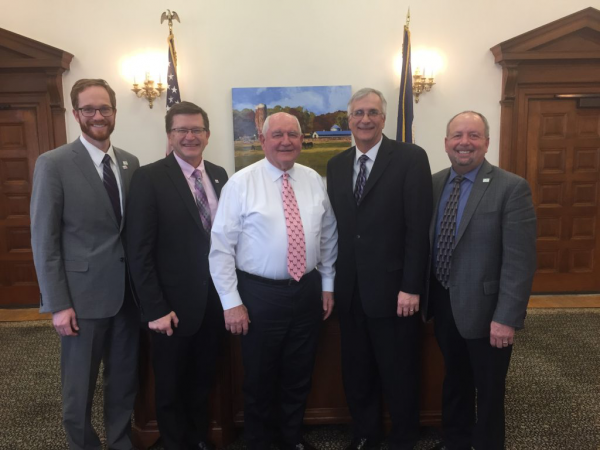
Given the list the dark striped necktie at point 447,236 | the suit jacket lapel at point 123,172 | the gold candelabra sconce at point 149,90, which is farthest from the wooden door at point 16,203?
the dark striped necktie at point 447,236

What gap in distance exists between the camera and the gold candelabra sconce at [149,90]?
169 inches

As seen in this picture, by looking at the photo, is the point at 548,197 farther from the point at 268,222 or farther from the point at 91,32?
the point at 91,32

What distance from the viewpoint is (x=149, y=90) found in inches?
170

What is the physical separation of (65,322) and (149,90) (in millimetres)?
3117

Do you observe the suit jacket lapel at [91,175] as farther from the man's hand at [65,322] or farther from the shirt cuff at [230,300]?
the shirt cuff at [230,300]

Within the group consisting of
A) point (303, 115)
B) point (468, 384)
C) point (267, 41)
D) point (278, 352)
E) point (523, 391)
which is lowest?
point (523, 391)

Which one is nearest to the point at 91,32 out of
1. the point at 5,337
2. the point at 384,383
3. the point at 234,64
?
the point at 234,64

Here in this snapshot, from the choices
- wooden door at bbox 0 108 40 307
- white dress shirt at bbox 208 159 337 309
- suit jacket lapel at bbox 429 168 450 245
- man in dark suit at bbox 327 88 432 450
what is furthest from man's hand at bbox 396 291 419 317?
wooden door at bbox 0 108 40 307

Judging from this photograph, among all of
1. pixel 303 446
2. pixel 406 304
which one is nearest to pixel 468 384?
pixel 406 304

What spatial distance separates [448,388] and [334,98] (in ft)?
10.6

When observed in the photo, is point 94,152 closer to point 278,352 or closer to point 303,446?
point 278,352

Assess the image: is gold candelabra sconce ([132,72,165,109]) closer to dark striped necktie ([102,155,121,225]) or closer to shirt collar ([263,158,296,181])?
dark striped necktie ([102,155,121,225])

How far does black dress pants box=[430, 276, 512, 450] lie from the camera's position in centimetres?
184

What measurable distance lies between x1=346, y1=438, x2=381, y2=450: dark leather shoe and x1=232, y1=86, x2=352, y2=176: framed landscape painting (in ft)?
9.37
